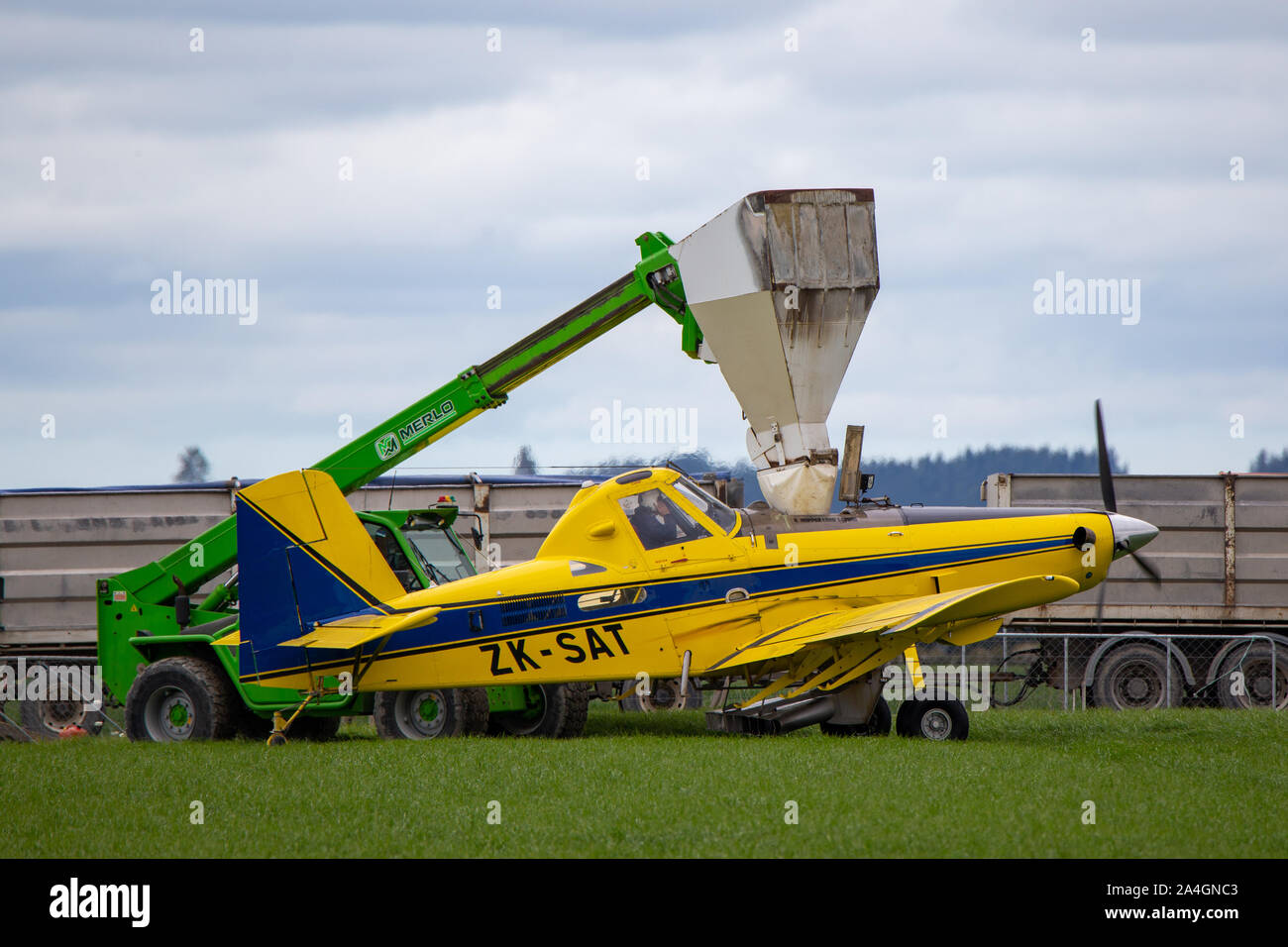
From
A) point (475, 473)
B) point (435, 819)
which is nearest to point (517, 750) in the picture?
point (435, 819)

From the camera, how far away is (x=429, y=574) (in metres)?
14.5

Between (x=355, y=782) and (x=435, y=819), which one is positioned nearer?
(x=435, y=819)

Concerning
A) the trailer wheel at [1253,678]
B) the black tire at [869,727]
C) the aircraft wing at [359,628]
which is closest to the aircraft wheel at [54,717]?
the aircraft wing at [359,628]

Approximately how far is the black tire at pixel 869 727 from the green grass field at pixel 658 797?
0.83 m

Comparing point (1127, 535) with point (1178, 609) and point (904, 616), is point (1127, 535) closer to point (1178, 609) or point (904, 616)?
point (904, 616)

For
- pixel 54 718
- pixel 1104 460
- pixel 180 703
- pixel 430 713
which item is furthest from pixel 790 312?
pixel 54 718

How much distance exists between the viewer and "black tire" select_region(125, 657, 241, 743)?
13.3 metres

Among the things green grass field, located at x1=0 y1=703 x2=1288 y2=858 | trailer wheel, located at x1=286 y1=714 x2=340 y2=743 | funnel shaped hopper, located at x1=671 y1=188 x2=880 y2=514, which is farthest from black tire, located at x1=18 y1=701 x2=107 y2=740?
funnel shaped hopper, located at x1=671 y1=188 x2=880 y2=514

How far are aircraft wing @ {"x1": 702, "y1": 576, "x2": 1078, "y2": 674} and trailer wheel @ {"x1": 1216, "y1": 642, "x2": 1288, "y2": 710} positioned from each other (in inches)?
274

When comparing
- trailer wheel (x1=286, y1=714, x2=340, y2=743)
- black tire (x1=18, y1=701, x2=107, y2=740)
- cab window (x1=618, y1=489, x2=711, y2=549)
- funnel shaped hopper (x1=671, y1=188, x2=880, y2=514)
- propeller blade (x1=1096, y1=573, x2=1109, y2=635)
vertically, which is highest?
funnel shaped hopper (x1=671, y1=188, x2=880, y2=514)

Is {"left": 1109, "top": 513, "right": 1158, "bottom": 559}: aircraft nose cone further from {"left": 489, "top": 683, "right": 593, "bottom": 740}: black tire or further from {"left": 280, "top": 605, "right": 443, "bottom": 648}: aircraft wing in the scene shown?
{"left": 280, "top": 605, "right": 443, "bottom": 648}: aircraft wing

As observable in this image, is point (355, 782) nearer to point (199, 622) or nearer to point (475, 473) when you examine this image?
point (199, 622)

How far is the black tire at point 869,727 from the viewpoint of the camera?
42.0ft
